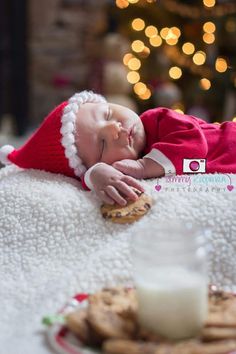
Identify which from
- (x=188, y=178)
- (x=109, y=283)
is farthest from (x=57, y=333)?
(x=188, y=178)

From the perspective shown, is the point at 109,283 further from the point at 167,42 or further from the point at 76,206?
the point at 167,42

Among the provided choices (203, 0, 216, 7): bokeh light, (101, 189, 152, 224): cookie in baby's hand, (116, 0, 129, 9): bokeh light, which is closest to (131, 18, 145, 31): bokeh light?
(116, 0, 129, 9): bokeh light

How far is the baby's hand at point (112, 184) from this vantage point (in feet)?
3.93

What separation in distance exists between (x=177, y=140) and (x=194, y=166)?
2.8 inches

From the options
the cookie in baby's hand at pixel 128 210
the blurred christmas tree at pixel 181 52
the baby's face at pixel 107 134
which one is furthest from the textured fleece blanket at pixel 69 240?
the blurred christmas tree at pixel 181 52

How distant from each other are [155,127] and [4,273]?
532 millimetres

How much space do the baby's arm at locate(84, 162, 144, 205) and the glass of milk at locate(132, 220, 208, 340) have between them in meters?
0.36

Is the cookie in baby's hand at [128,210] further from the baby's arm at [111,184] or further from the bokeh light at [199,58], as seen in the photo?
the bokeh light at [199,58]

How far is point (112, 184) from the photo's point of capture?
1.23 m

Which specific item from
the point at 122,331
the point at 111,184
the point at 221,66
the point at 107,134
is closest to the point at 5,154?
the point at 107,134

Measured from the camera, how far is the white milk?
786mm

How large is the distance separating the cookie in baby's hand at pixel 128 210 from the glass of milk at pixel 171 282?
1.06ft

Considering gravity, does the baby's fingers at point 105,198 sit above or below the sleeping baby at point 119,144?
below

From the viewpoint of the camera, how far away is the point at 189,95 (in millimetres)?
3877
